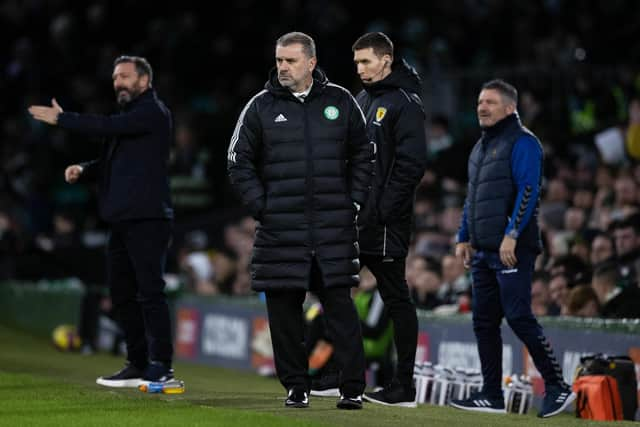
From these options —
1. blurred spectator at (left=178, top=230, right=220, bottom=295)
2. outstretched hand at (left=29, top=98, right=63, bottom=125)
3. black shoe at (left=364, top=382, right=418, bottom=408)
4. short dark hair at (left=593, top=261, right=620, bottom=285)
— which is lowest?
black shoe at (left=364, top=382, right=418, bottom=408)

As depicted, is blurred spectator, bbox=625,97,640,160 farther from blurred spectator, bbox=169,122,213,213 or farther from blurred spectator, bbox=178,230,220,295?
blurred spectator, bbox=169,122,213,213

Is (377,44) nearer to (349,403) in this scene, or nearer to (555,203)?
(349,403)

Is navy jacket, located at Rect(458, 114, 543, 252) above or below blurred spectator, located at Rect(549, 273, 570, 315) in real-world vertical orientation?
above

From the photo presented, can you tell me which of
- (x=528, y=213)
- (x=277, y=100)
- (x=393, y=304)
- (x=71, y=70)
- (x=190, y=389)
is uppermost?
(x=71, y=70)

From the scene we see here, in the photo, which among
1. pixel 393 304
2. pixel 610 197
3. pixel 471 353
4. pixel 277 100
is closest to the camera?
pixel 277 100

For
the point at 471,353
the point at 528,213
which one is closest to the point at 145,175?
the point at 528,213

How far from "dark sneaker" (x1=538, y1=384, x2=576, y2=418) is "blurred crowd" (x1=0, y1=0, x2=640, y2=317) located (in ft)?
5.56

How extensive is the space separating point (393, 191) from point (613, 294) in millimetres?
2980

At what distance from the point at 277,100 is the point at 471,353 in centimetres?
436

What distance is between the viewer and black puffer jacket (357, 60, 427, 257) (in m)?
8.49

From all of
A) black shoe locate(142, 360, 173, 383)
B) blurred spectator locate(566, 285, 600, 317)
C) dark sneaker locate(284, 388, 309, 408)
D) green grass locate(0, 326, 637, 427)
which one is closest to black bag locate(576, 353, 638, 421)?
green grass locate(0, 326, 637, 427)

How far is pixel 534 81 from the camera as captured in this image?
16.6m

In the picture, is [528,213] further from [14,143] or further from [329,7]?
[14,143]

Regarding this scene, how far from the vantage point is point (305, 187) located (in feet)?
25.6
